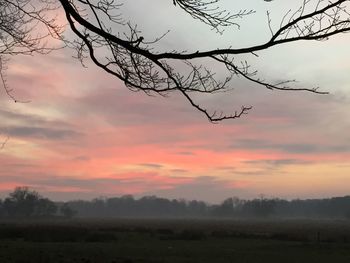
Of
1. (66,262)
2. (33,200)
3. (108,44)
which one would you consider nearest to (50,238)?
(66,262)

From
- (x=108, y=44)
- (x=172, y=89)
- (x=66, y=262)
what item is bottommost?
(x=66, y=262)

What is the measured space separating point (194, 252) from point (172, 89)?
27318 mm

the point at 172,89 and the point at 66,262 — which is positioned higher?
the point at 172,89

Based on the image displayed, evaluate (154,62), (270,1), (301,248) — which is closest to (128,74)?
(154,62)

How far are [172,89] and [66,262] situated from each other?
1958cm

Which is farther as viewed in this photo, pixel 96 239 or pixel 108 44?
pixel 96 239

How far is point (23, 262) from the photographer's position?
21500 mm

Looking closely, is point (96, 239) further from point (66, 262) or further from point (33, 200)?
point (33, 200)

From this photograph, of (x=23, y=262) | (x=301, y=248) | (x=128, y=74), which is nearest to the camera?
(x=128, y=74)

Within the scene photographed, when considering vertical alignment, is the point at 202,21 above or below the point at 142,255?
above

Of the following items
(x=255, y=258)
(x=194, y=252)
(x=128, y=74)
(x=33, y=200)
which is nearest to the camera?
(x=128, y=74)

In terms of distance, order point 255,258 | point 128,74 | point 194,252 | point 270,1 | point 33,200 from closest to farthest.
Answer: point 270,1, point 128,74, point 255,258, point 194,252, point 33,200

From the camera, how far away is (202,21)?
14.4ft

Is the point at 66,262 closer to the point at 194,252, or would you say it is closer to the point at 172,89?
the point at 194,252
